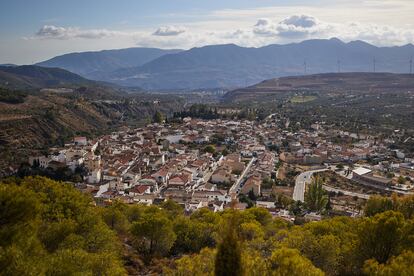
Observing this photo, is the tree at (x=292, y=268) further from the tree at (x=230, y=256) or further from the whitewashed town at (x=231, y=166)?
the whitewashed town at (x=231, y=166)

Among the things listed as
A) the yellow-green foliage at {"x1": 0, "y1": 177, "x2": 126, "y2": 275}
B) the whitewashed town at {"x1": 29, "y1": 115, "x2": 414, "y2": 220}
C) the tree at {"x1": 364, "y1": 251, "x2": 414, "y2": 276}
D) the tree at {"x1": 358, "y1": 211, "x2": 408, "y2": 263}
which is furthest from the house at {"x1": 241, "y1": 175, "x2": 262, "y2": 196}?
the tree at {"x1": 364, "y1": 251, "x2": 414, "y2": 276}

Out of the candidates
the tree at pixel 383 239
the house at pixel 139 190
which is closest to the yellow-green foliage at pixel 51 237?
the tree at pixel 383 239

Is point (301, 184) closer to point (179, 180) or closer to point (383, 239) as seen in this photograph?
point (179, 180)

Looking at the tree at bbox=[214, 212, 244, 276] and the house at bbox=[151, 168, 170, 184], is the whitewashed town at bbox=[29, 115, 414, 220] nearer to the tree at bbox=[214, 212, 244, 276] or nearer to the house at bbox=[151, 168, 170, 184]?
the house at bbox=[151, 168, 170, 184]

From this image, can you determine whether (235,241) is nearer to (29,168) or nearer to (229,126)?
(29,168)

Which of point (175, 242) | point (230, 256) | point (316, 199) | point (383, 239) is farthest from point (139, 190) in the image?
point (230, 256)

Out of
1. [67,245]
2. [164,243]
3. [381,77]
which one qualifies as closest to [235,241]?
[67,245]

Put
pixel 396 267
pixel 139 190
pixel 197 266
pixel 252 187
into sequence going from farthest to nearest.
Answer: pixel 252 187 → pixel 139 190 → pixel 197 266 → pixel 396 267
